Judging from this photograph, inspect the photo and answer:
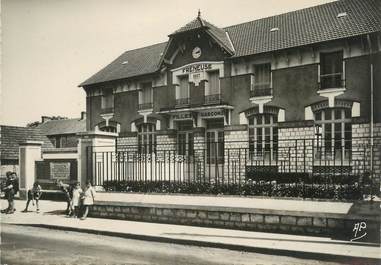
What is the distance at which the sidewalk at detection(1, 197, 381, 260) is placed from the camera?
24.4 feet

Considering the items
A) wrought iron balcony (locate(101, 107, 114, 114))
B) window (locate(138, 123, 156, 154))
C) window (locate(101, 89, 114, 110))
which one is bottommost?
window (locate(138, 123, 156, 154))

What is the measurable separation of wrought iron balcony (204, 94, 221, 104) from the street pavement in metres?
10.7

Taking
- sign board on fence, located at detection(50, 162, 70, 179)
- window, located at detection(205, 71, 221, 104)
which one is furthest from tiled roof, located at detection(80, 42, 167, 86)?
sign board on fence, located at detection(50, 162, 70, 179)

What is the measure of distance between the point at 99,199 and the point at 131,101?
12998mm

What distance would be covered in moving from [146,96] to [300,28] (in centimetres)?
992

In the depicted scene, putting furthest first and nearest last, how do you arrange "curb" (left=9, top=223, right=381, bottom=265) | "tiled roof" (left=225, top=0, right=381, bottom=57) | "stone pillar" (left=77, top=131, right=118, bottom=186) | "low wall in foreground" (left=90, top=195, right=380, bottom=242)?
1. "tiled roof" (left=225, top=0, right=381, bottom=57)
2. "stone pillar" (left=77, top=131, right=118, bottom=186)
3. "low wall in foreground" (left=90, top=195, right=380, bottom=242)
4. "curb" (left=9, top=223, right=381, bottom=265)

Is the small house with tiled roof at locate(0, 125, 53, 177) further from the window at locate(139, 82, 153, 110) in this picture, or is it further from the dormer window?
the dormer window

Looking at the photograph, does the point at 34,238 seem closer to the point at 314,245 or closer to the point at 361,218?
the point at 314,245

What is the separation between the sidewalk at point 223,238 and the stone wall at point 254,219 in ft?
0.76

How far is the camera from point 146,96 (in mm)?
24359

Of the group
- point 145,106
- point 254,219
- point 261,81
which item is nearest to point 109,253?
point 254,219

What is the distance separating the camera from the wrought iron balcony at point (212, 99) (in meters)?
21.0

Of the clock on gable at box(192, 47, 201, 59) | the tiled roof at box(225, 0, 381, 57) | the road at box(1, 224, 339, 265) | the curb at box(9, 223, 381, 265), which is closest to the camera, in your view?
the curb at box(9, 223, 381, 265)

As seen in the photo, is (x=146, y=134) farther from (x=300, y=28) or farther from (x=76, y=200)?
(x=76, y=200)
